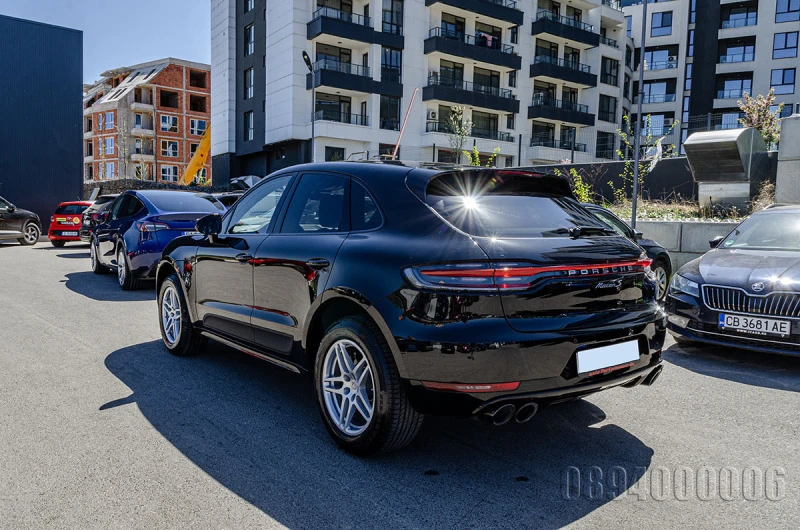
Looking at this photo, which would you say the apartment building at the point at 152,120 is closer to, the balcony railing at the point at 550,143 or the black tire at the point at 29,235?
the balcony railing at the point at 550,143

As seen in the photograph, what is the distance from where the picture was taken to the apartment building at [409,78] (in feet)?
117

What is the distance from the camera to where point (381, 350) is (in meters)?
3.17

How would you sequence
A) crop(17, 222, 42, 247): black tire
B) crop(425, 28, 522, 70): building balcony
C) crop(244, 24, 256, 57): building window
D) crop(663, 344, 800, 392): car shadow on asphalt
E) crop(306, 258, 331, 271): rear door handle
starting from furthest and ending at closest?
1. crop(244, 24, 256, 57): building window
2. crop(425, 28, 522, 70): building balcony
3. crop(17, 222, 42, 247): black tire
4. crop(663, 344, 800, 392): car shadow on asphalt
5. crop(306, 258, 331, 271): rear door handle

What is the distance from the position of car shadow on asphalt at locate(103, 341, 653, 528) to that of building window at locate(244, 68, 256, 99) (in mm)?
39822

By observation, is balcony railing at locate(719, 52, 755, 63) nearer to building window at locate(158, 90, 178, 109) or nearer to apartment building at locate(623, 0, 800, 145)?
apartment building at locate(623, 0, 800, 145)

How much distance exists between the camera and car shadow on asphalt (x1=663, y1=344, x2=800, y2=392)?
5.22m

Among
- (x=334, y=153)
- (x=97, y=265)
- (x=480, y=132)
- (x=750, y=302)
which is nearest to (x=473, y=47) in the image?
(x=480, y=132)

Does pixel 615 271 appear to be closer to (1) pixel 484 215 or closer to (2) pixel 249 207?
(1) pixel 484 215

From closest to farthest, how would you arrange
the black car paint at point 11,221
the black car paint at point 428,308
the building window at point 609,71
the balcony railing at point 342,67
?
the black car paint at point 428,308 < the black car paint at point 11,221 < the balcony railing at point 342,67 < the building window at point 609,71

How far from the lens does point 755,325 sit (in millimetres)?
5527

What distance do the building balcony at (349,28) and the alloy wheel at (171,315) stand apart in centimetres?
3174

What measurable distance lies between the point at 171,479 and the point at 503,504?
5.60 ft

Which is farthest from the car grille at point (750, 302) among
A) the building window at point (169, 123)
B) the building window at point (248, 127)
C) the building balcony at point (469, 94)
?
the building window at point (169, 123)

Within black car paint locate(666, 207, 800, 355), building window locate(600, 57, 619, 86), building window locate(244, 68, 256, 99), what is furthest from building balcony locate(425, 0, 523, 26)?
black car paint locate(666, 207, 800, 355)
